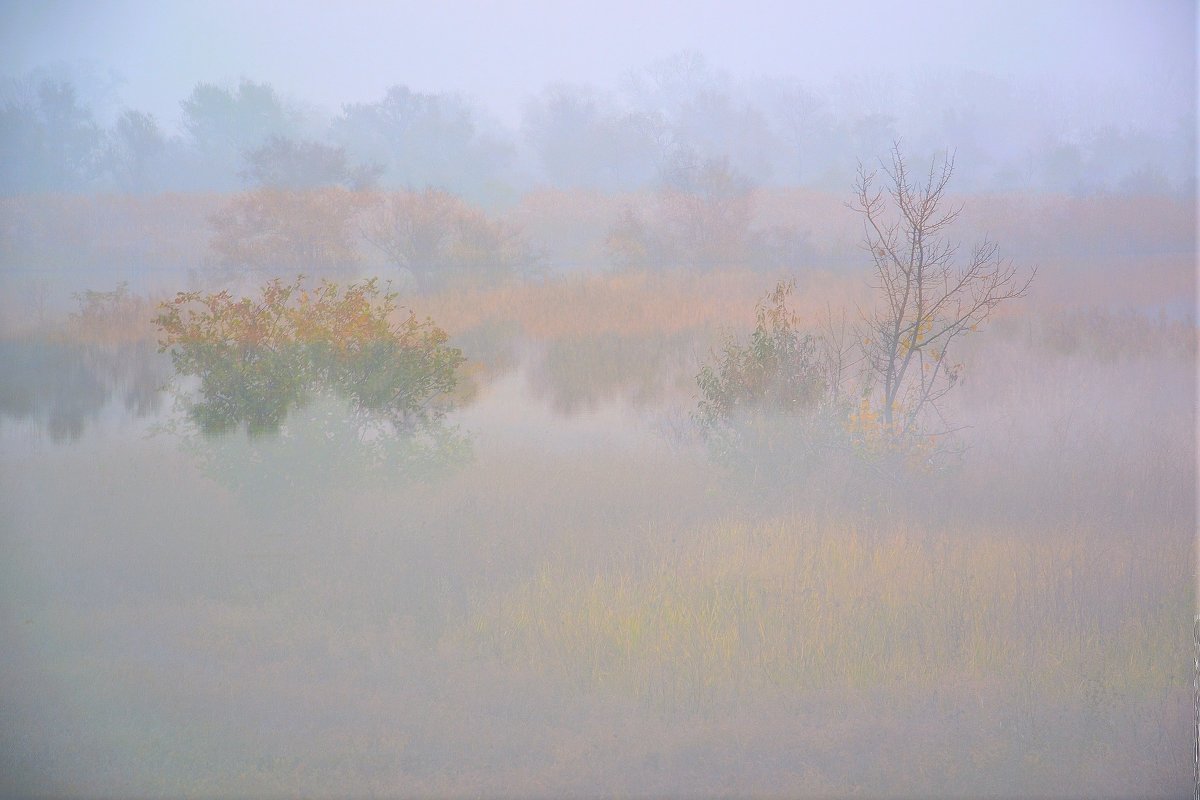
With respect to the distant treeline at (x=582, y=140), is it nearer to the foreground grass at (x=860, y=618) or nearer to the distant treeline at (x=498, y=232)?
the distant treeline at (x=498, y=232)

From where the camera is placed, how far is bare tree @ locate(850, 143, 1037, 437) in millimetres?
6809

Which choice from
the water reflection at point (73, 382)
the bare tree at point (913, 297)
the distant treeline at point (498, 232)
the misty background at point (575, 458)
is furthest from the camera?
the distant treeline at point (498, 232)

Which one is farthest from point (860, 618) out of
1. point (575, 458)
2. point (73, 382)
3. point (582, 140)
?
point (582, 140)

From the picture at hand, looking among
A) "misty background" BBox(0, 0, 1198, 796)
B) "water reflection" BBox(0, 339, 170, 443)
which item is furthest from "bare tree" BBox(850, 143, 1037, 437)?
"water reflection" BBox(0, 339, 170, 443)

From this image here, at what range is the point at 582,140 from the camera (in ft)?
38.5

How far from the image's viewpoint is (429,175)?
34.9 feet

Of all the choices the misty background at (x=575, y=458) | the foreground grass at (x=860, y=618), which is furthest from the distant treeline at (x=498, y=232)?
the foreground grass at (x=860, y=618)

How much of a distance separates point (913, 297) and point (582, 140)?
486 cm

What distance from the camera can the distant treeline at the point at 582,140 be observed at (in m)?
9.23

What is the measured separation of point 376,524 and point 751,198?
8176 millimetres

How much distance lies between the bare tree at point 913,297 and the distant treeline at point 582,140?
3.12ft

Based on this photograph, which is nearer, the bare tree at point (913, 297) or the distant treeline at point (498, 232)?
the bare tree at point (913, 297)

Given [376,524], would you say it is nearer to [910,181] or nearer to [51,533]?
[51,533]

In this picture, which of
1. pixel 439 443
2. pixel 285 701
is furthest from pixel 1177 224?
pixel 285 701
